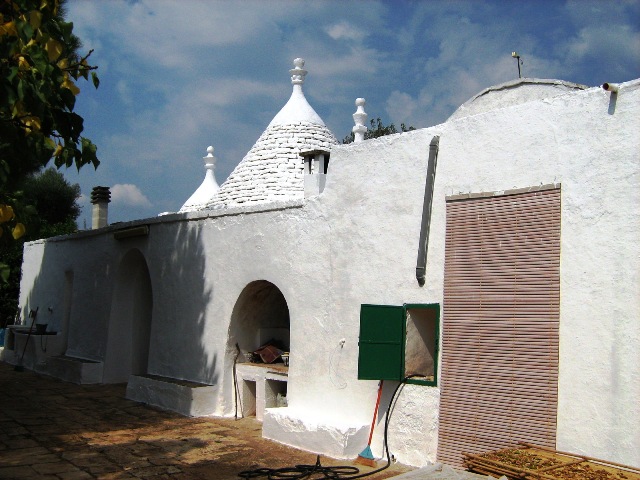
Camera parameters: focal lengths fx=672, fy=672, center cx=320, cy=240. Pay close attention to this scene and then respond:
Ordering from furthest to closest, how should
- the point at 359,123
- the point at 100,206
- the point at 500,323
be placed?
the point at 100,206
the point at 359,123
the point at 500,323

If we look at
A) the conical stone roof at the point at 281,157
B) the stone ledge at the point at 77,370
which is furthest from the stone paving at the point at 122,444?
the conical stone roof at the point at 281,157

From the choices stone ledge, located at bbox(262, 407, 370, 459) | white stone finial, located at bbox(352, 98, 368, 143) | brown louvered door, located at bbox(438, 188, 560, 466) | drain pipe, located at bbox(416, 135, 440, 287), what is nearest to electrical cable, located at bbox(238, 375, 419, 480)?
stone ledge, located at bbox(262, 407, 370, 459)

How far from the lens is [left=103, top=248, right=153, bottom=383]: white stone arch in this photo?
13281 mm

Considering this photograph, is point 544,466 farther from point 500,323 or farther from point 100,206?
point 100,206

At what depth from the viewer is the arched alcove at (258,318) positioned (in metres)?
10.3

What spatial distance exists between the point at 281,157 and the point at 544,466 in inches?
314

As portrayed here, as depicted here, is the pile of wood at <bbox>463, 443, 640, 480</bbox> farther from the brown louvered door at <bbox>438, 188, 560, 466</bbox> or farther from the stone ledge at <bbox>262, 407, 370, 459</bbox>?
the stone ledge at <bbox>262, 407, 370, 459</bbox>

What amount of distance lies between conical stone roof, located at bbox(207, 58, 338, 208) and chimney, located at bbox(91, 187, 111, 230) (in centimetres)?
487

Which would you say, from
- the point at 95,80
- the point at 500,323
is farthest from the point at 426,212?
the point at 95,80

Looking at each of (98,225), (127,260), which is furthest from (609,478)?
(98,225)

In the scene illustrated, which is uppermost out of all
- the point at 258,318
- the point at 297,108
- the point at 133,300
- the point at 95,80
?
the point at 297,108

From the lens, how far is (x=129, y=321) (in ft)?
44.4

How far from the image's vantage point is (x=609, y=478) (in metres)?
5.16

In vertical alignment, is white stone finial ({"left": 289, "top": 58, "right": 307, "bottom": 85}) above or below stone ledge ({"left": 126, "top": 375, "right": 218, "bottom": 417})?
above
